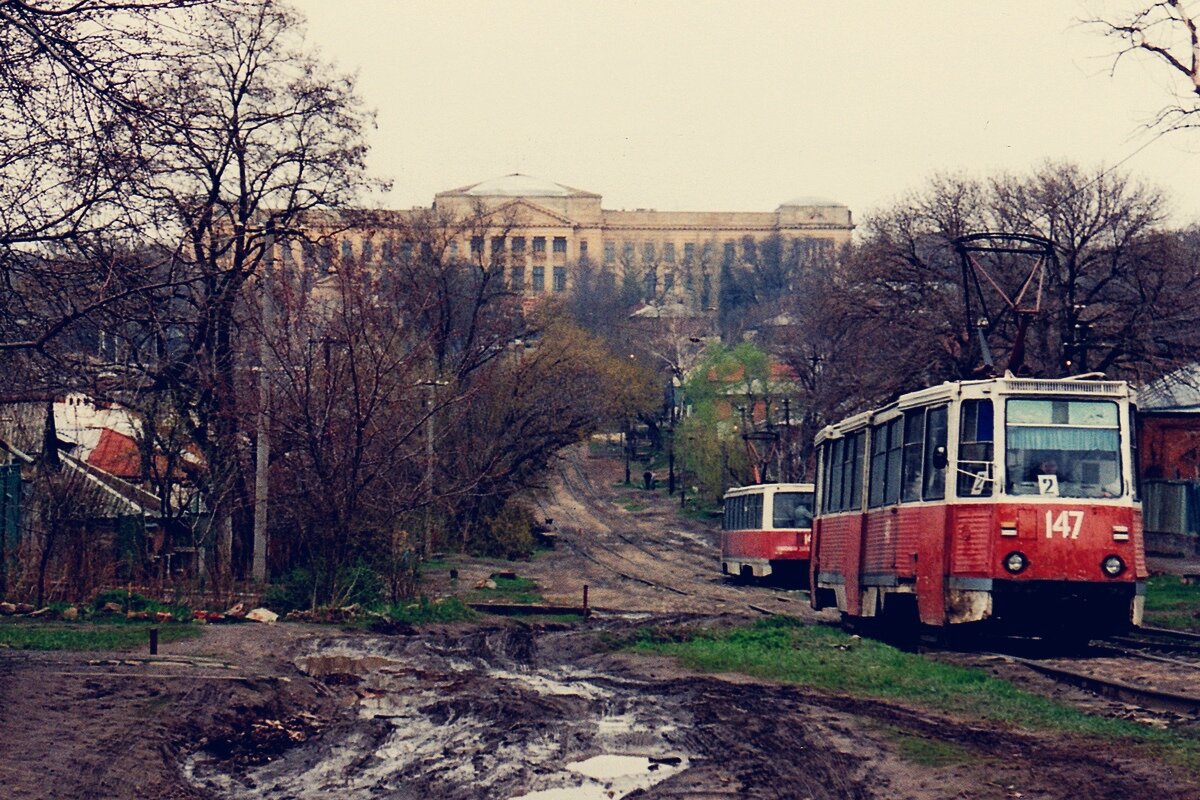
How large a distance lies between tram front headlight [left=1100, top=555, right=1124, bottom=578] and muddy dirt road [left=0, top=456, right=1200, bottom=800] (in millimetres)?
3175

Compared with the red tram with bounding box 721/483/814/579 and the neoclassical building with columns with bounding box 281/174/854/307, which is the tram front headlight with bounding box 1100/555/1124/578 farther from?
the neoclassical building with columns with bounding box 281/174/854/307

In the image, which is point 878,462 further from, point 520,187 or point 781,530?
point 520,187

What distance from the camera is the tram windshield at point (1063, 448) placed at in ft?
53.3

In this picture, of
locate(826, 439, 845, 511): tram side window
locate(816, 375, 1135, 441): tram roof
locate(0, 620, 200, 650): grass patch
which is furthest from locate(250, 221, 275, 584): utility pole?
locate(816, 375, 1135, 441): tram roof

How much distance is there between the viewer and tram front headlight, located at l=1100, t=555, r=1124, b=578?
16.0 m

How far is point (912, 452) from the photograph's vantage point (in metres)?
18.2

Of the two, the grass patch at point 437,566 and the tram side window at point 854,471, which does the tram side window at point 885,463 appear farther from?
the grass patch at point 437,566

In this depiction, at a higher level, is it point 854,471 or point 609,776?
point 854,471

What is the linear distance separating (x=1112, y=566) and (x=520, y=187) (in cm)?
14246

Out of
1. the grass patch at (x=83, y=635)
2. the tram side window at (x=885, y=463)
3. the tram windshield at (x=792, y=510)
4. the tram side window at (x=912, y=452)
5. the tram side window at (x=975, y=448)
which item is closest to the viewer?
the tram side window at (x=975, y=448)

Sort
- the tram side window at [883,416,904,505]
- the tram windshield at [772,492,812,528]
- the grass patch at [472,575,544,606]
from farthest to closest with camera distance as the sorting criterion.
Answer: the tram windshield at [772,492,812,528] < the grass patch at [472,575,544,606] < the tram side window at [883,416,904,505]

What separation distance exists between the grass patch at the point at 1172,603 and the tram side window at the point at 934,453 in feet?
34.4

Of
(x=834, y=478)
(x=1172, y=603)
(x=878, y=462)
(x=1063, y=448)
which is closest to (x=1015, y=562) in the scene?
(x=1063, y=448)

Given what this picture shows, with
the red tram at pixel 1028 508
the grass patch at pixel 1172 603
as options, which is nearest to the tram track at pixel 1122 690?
the red tram at pixel 1028 508
